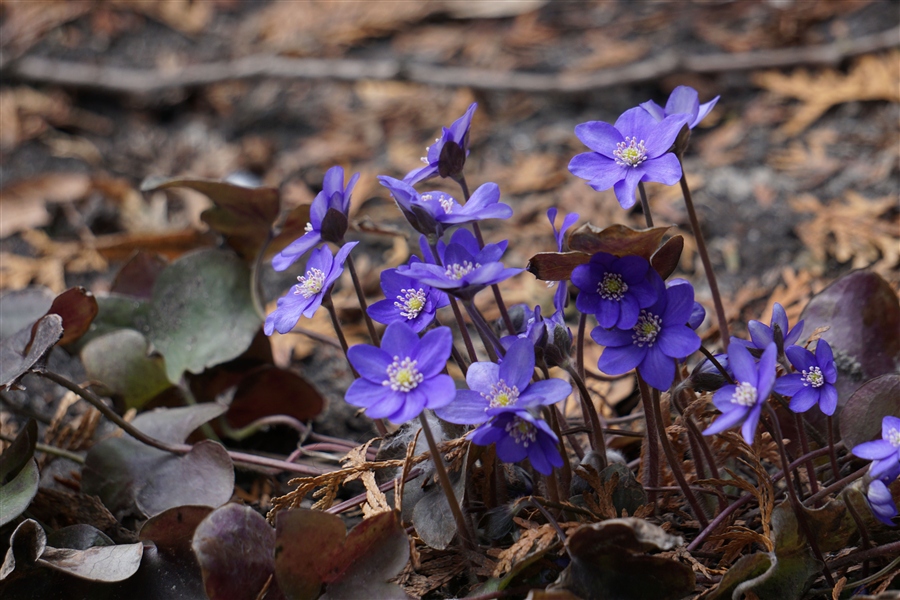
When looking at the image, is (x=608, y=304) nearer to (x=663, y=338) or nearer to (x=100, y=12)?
(x=663, y=338)

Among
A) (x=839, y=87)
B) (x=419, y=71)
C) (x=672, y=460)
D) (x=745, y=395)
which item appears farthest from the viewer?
(x=419, y=71)

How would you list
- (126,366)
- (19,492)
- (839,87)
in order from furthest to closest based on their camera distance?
(839,87) < (126,366) < (19,492)

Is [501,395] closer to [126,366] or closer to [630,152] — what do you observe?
[630,152]

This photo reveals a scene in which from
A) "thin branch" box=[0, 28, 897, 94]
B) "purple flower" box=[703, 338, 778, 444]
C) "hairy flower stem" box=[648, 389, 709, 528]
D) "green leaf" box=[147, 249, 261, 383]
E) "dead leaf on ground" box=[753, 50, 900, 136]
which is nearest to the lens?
"purple flower" box=[703, 338, 778, 444]

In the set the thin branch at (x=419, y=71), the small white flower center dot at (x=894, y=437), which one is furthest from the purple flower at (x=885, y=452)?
the thin branch at (x=419, y=71)

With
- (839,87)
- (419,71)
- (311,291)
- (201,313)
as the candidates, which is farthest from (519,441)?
(419,71)

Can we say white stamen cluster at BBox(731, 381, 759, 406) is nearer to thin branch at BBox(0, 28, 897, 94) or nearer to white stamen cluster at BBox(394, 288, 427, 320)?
white stamen cluster at BBox(394, 288, 427, 320)

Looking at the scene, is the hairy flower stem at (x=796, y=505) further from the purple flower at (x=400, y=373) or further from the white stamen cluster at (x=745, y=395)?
the purple flower at (x=400, y=373)

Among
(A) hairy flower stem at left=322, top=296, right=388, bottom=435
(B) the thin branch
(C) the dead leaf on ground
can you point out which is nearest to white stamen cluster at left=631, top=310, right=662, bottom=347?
(A) hairy flower stem at left=322, top=296, right=388, bottom=435
